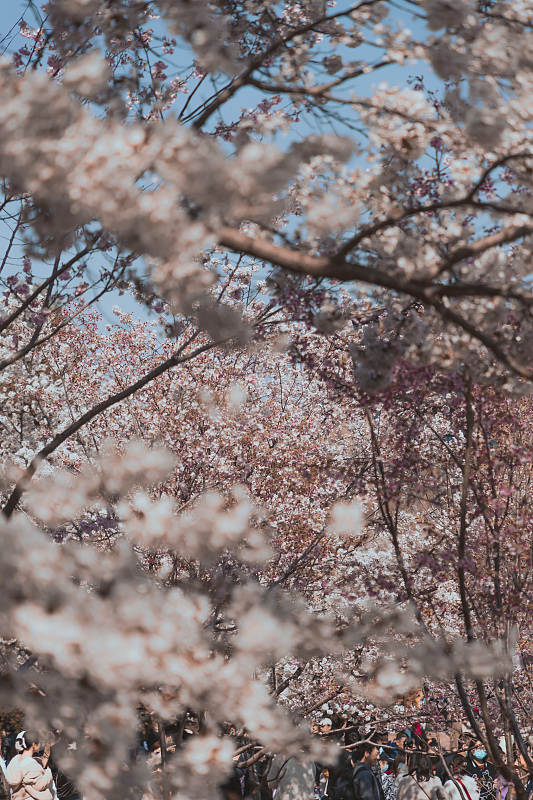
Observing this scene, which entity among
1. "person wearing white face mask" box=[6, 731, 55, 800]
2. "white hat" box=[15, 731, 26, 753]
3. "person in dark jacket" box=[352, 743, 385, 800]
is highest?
"white hat" box=[15, 731, 26, 753]

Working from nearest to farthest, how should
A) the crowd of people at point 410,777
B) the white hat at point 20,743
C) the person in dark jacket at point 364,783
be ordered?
the crowd of people at point 410,777, the person in dark jacket at point 364,783, the white hat at point 20,743

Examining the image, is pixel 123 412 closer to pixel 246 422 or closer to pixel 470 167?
pixel 246 422

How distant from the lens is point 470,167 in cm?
293

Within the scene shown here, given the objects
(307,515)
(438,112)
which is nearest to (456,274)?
(438,112)

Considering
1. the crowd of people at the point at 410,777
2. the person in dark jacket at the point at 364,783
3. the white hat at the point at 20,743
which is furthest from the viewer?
the white hat at the point at 20,743

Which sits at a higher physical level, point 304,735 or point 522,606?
point 522,606

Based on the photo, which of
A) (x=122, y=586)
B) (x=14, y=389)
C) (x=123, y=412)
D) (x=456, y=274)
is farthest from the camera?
(x=14, y=389)

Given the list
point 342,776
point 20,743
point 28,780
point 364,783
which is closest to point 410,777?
point 364,783

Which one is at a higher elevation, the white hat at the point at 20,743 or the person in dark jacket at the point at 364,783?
the white hat at the point at 20,743

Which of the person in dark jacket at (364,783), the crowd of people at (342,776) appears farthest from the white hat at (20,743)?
the person in dark jacket at (364,783)

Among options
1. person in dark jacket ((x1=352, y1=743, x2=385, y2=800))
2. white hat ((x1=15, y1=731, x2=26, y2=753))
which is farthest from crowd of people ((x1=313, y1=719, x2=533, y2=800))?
white hat ((x1=15, y1=731, x2=26, y2=753))

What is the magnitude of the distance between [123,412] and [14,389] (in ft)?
12.4

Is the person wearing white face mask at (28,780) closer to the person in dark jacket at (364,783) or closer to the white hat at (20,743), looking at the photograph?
the white hat at (20,743)

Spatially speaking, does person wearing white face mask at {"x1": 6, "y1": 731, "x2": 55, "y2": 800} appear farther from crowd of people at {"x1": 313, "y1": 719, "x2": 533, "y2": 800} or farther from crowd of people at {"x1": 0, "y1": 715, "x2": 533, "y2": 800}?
crowd of people at {"x1": 313, "y1": 719, "x2": 533, "y2": 800}
